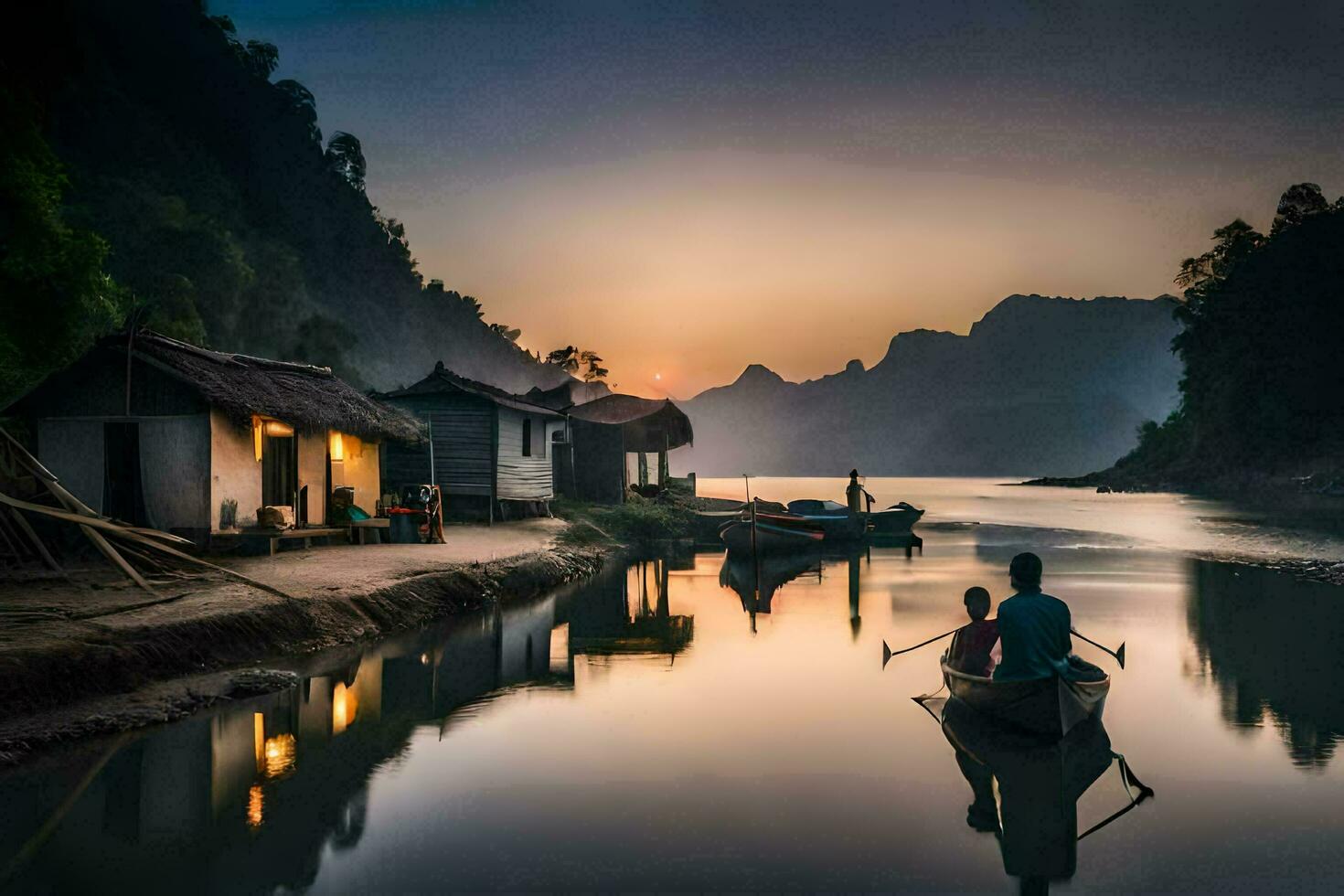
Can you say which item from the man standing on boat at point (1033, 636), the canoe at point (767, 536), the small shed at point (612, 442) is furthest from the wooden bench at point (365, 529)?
the small shed at point (612, 442)

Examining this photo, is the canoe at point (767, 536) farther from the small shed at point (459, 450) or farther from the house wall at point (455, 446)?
the house wall at point (455, 446)

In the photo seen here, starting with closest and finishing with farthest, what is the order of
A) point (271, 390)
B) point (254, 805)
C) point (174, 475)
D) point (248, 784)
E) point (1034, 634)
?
point (254, 805) → point (248, 784) → point (1034, 634) → point (174, 475) → point (271, 390)

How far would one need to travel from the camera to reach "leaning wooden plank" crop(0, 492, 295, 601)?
1417 cm

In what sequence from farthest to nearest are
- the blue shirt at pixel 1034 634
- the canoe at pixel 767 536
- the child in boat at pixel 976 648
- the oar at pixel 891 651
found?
1. the canoe at pixel 767 536
2. the oar at pixel 891 651
3. the child in boat at pixel 976 648
4. the blue shirt at pixel 1034 634

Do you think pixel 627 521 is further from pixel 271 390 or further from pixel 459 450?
pixel 271 390

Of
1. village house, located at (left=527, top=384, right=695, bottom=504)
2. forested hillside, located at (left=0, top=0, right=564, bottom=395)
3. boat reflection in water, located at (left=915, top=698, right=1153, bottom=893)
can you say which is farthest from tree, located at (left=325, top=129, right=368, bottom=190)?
boat reflection in water, located at (left=915, top=698, right=1153, bottom=893)

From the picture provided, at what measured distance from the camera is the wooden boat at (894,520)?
4153 centimetres

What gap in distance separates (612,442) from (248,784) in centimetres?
3424

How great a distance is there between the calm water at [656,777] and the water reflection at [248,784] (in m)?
0.04

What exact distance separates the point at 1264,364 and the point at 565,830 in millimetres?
90493

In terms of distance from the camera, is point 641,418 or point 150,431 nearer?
point 150,431

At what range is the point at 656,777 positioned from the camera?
33.2 feet

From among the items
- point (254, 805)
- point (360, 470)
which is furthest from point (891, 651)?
point (360, 470)

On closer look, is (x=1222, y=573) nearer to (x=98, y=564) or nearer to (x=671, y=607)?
(x=671, y=607)
